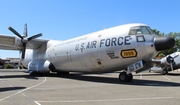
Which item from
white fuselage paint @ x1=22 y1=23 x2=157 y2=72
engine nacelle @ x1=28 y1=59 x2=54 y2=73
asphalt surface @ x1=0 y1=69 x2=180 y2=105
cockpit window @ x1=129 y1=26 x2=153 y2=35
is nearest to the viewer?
asphalt surface @ x1=0 y1=69 x2=180 y2=105

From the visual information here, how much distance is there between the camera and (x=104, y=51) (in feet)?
42.2

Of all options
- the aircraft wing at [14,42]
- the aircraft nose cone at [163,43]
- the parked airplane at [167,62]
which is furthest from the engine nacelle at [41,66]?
the parked airplane at [167,62]

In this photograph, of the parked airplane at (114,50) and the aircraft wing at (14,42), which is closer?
the parked airplane at (114,50)

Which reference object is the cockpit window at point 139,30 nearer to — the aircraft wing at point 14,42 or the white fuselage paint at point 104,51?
the white fuselage paint at point 104,51

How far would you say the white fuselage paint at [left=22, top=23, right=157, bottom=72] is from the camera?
11.4 metres

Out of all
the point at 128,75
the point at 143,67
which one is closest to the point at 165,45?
the point at 143,67

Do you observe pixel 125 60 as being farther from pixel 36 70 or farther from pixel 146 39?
pixel 36 70

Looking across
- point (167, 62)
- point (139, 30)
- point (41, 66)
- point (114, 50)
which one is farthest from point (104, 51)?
point (167, 62)

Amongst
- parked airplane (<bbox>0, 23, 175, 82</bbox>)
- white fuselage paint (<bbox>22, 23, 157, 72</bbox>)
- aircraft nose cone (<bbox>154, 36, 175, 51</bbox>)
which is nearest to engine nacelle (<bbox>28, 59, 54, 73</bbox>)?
parked airplane (<bbox>0, 23, 175, 82</bbox>)

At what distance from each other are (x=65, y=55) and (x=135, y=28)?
7.99 meters

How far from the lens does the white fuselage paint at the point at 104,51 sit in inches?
451

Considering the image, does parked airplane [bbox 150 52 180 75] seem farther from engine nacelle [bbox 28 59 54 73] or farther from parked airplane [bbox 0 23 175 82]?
engine nacelle [bbox 28 59 54 73]

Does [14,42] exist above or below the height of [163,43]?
above

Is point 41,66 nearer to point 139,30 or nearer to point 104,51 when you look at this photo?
point 104,51
